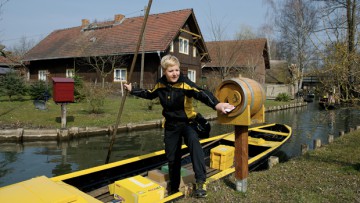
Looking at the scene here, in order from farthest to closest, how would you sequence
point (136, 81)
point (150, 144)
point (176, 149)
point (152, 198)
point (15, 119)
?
point (136, 81) < point (15, 119) < point (150, 144) < point (176, 149) < point (152, 198)

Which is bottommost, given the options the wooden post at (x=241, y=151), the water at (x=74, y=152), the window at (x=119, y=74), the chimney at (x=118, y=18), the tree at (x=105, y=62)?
the water at (x=74, y=152)

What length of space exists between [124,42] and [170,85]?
74.2ft

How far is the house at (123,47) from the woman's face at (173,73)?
1916cm

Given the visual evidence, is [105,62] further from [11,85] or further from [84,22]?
[84,22]

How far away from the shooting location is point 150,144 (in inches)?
436

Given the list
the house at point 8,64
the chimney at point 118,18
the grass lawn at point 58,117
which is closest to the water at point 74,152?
the grass lawn at point 58,117

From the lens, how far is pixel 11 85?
61.4 ft

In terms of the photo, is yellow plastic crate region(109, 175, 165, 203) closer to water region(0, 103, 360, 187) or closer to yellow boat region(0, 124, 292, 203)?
yellow boat region(0, 124, 292, 203)

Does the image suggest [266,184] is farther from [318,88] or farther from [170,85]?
[318,88]

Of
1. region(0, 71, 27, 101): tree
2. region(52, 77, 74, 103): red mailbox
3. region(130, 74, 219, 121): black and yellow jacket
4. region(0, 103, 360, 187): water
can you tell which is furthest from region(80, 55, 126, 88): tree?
region(130, 74, 219, 121): black and yellow jacket

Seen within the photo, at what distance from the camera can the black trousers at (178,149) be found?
4.15 meters

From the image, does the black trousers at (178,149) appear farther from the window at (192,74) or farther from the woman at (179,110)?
the window at (192,74)

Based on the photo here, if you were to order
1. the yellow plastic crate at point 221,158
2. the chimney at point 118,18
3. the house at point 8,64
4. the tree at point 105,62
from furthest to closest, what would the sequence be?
the chimney at point 118,18 → the tree at point 105,62 → the house at point 8,64 → the yellow plastic crate at point 221,158

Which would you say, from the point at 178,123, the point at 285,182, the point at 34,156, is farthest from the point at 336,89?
the point at 34,156
